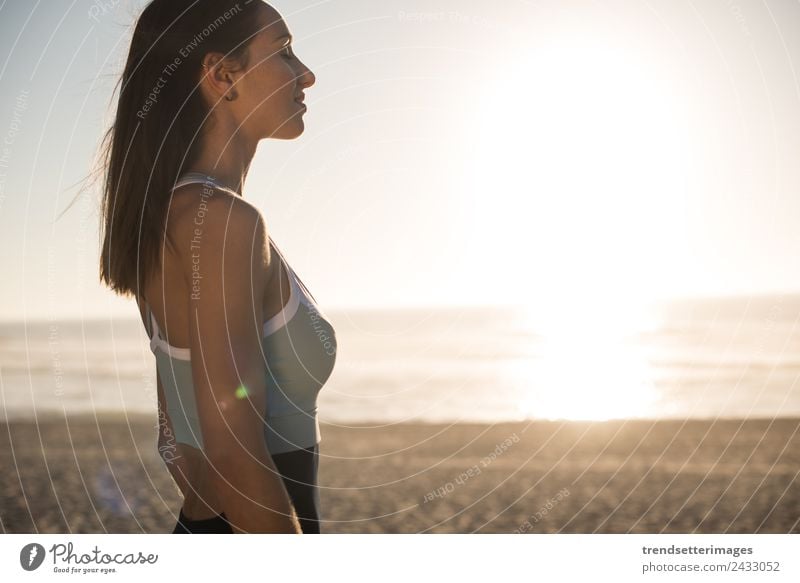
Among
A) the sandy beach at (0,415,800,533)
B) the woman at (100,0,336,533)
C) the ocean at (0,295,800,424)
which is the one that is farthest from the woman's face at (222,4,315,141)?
the ocean at (0,295,800,424)

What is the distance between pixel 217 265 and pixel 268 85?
27.8 inches

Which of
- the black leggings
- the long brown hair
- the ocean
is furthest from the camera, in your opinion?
the ocean

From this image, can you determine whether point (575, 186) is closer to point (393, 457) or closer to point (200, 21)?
point (393, 457)

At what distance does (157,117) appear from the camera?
2426mm

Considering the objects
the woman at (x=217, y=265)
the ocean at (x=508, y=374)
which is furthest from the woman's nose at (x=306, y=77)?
the ocean at (x=508, y=374)

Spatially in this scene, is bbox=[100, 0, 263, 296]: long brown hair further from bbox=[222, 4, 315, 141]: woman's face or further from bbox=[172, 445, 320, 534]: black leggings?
bbox=[172, 445, 320, 534]: black leggings

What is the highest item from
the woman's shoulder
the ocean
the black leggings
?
the ocean

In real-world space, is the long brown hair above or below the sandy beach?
below

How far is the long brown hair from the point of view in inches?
94.3

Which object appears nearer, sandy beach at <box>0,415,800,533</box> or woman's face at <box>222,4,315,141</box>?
woman's face at <box>222,4,315,141</box>

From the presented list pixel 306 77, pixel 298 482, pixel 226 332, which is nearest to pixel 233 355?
pixel 226 332

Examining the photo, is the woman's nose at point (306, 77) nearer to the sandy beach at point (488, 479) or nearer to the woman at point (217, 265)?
the woman at point (217, 265)

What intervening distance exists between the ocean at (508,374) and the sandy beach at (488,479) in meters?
1.82

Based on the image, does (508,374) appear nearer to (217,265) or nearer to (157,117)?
(157,117)
